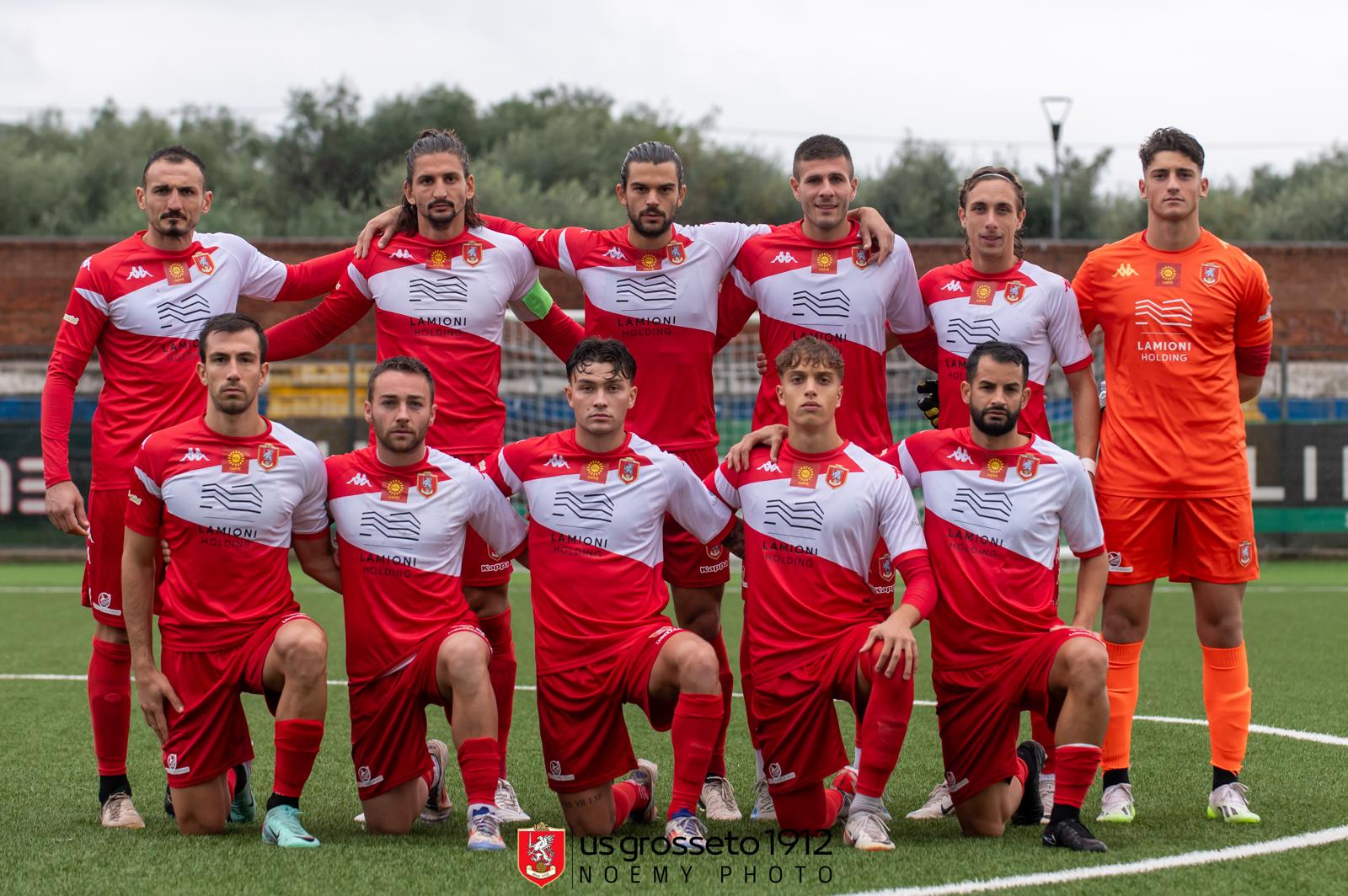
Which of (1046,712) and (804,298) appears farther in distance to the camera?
(804,298)

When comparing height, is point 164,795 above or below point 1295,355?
below

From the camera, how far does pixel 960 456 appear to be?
4.82 metres

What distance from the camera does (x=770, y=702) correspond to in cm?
471

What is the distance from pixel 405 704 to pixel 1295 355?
14.2 metres

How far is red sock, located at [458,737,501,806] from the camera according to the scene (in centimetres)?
452

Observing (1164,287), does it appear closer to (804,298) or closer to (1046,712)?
(804,298)

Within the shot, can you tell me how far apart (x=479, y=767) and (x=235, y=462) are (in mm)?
1246

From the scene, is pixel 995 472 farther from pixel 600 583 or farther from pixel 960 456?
pixel 600 583

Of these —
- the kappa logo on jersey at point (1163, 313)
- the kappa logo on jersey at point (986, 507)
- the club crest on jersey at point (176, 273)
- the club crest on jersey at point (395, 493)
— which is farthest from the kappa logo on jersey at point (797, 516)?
the club crest on jersey at point (176, 273)

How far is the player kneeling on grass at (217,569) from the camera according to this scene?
186 inches

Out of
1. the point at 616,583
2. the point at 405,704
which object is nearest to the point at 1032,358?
the point at 616,583

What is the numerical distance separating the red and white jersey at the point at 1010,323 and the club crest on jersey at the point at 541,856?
2.10 metres

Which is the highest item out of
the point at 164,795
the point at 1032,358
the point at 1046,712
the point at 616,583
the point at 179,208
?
the point at 179,208

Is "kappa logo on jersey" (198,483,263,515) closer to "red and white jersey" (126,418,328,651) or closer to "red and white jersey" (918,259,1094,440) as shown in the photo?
"red and white jersey" (126,418,328,651)
